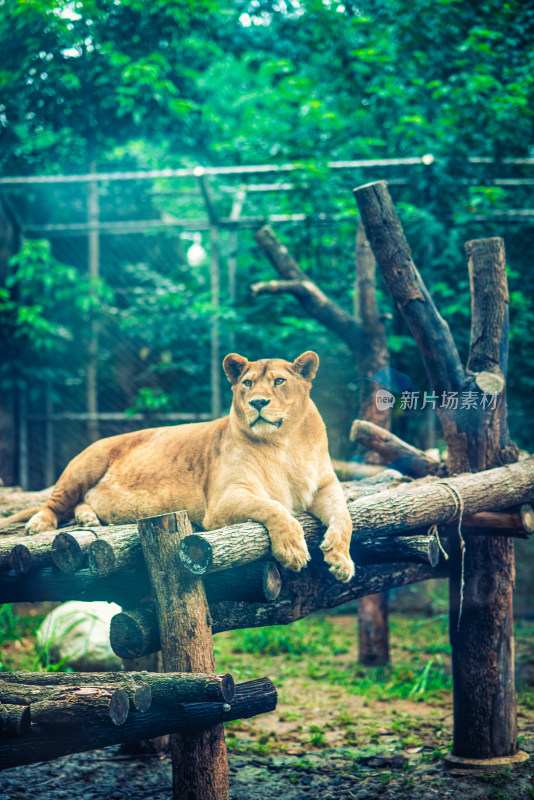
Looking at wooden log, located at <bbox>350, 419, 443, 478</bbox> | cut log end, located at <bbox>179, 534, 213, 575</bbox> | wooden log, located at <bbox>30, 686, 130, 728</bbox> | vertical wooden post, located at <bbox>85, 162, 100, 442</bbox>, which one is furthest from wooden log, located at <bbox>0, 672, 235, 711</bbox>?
vertical wooden post, located at <bbox>85, 162, 100, 442</bbox>

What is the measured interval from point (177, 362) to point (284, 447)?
4.26 meters

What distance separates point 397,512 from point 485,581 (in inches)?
43.9

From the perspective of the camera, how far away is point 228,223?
7145mm

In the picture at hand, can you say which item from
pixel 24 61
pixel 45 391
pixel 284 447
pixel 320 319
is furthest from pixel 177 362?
pixel 284 447

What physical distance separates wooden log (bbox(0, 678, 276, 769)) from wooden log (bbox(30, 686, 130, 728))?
0.05 meters

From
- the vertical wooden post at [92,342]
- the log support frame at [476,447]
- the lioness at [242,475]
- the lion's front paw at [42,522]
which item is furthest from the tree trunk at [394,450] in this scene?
the vertical wooden post at [92,342]

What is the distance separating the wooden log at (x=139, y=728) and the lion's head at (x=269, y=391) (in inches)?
46.4

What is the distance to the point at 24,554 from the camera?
2969mm

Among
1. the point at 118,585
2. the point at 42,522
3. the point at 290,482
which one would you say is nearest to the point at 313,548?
the point at 290,482

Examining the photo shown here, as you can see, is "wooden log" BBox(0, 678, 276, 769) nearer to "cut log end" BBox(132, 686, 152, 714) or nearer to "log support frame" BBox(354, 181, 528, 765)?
"cut log end" BBox(132, 686, 152, 714)

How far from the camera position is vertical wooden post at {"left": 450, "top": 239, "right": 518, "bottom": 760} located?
4105mm

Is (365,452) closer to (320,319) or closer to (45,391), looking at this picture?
(320,319)

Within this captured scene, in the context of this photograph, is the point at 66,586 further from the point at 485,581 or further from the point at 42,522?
Result: the point at 485,581

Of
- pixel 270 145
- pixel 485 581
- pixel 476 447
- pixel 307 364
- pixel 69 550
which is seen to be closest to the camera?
pixel 69 550
